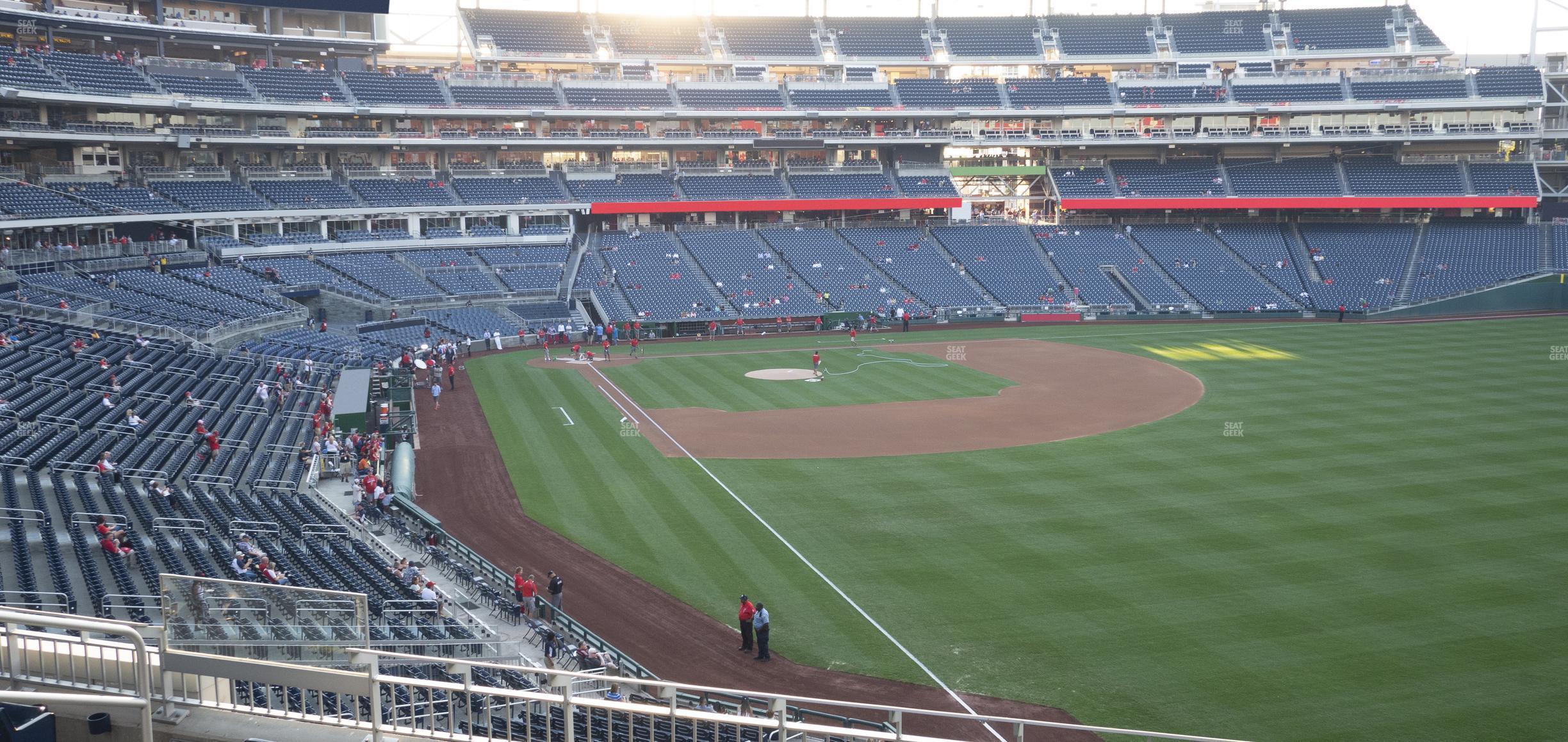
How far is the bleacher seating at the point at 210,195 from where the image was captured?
184 feet

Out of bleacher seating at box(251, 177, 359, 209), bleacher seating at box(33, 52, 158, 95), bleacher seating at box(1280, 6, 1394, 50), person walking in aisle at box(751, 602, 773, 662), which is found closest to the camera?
person walking in aisle at box(751, 602, 773, 662)

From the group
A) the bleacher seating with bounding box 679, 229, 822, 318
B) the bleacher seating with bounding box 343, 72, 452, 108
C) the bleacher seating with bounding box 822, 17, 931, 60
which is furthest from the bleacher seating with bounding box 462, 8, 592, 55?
the bleacher seating with bounding box 822, 17, 931, 60

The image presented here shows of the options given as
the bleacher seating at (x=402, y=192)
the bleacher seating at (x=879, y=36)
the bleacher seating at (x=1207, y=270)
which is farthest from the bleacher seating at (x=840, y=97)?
the bleacher seating at (x=402, y=192)

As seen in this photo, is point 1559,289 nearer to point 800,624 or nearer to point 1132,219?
point 1132,219

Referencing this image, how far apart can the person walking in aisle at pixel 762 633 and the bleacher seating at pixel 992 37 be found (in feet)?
220

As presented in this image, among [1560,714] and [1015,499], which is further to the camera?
[1015,499]

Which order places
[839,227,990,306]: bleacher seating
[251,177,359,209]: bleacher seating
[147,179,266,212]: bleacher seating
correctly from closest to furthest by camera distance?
[147,179,266,212]: bleacher seating < [251,177,359,209]: bleacher seating < [839,227,990,306]: bleacher seating

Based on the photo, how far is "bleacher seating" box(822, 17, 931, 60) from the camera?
7825cm

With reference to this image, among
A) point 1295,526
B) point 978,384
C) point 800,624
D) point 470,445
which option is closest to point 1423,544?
point 1295,526

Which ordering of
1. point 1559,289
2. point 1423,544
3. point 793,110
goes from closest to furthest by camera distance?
1. point 1423,544
2. point 1559,289
3. point 793,110

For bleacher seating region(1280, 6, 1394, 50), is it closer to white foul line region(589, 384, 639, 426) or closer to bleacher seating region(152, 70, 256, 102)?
white foul line region(589, 384, 639, 426)

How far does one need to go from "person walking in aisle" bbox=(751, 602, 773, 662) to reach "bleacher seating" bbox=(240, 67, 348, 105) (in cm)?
5436

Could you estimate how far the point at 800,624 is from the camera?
771 inches

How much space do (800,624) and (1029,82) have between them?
64.1 meters
